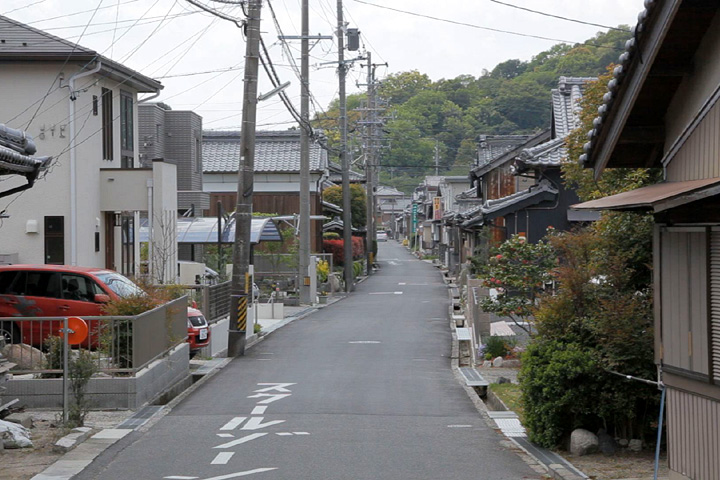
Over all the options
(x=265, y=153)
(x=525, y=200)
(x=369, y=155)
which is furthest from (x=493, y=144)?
(x=525, y=200)

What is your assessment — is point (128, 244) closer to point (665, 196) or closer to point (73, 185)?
point (73, 185)

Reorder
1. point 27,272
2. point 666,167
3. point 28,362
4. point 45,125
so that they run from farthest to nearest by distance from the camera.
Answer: point 45,125
point 27,272
point 28,362
point 666,167

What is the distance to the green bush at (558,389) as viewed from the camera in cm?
973

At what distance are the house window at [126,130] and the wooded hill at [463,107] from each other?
42134 millimetres

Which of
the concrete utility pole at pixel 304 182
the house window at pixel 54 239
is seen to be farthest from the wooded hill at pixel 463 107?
the house window at pixel 54 239

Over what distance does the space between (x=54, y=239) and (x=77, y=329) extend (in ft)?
38.9

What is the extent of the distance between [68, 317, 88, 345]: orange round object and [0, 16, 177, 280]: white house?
10.4 m

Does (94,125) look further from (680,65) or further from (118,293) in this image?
(680,65)

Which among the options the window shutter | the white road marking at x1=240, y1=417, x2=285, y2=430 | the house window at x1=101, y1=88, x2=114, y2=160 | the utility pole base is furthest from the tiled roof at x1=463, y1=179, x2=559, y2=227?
the window shutter

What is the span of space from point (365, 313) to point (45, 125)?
15510mm

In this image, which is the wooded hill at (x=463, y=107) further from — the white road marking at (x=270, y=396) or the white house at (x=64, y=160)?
the white road marking at (x=270, y=396)

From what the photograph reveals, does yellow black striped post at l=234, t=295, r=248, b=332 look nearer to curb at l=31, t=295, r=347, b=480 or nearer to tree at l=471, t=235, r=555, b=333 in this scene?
tree at l=471, t=235, r=555, b=333

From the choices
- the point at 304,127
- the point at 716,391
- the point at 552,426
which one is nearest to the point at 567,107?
the point at 304,127

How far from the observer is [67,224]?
2298 centimetres
